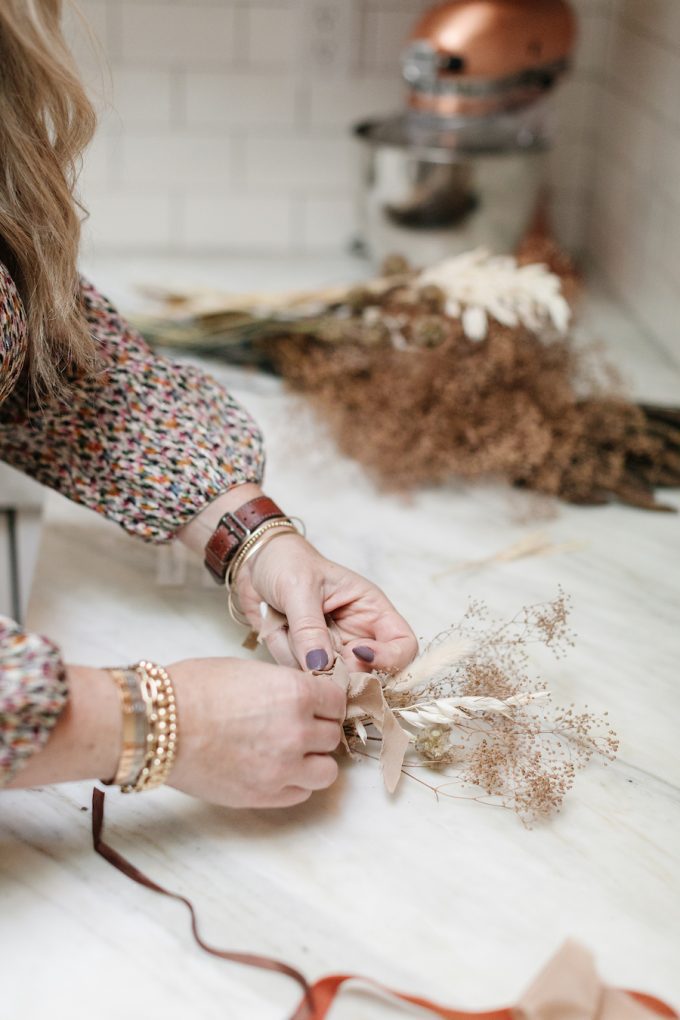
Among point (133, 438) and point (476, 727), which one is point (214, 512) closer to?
point (133, 438)

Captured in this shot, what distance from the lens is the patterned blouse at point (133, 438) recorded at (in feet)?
3.15

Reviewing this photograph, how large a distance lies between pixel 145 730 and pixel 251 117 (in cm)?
Answer: 140

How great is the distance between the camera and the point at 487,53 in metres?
1.52

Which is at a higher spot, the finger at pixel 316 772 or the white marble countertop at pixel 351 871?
the finger at pixel 316 772

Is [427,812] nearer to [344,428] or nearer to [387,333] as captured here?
[344,428]

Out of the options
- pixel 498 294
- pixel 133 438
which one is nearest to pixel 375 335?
pixel 498 294

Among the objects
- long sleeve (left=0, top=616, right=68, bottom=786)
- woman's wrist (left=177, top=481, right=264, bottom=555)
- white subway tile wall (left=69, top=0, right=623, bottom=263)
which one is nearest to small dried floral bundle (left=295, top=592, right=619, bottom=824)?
woman's wrist (left=177, top=481, right=264, bottom=555)

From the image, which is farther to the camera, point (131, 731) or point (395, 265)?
point (395, 265)

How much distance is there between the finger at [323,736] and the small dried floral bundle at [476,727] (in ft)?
0.14

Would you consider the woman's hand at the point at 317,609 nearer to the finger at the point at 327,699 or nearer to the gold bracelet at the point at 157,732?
the finger at the point at 327,699

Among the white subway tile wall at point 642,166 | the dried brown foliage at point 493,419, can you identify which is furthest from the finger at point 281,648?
the white subway tile wall at point 642,166

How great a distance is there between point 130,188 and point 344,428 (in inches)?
33.1

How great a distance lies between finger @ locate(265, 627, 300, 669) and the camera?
2.83 ft

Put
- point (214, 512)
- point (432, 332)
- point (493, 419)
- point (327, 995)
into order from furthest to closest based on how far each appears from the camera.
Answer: point (432, 332), point (493, 419), point (214, 512), point (327, 995)
